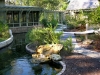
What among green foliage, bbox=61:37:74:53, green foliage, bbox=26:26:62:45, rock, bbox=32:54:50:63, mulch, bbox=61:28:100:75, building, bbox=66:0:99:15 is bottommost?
rock, bbox=32:54:50:63

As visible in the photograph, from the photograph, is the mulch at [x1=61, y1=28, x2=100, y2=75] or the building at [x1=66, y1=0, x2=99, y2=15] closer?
the mulch at [x1=61, y1=28, x2=100, y2=75]

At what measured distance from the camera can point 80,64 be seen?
36.6 ft

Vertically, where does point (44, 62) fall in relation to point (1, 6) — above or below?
below

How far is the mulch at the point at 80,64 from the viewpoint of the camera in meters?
9.93

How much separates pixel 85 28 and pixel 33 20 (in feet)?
32.4

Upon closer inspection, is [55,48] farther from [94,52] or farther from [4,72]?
[4,72]

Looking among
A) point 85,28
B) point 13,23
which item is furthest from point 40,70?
point 13,23

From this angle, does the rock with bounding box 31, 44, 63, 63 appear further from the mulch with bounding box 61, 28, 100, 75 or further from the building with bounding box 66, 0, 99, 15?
the building with bounding box 66, 0, 99, 15

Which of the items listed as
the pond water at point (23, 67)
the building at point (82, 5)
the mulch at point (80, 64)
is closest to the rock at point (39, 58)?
the pond water at point (23, 67)

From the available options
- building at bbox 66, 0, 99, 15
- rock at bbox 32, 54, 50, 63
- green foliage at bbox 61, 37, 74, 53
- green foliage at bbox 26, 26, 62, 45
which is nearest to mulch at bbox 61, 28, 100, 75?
green foliage at bbox 61, 37, 74, 53

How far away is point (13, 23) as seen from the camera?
33.8m

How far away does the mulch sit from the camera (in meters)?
9.93

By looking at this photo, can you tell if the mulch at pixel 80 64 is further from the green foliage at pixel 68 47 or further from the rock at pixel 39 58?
the rock at pixel 39 58

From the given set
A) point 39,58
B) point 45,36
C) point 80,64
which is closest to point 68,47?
point 39,58
